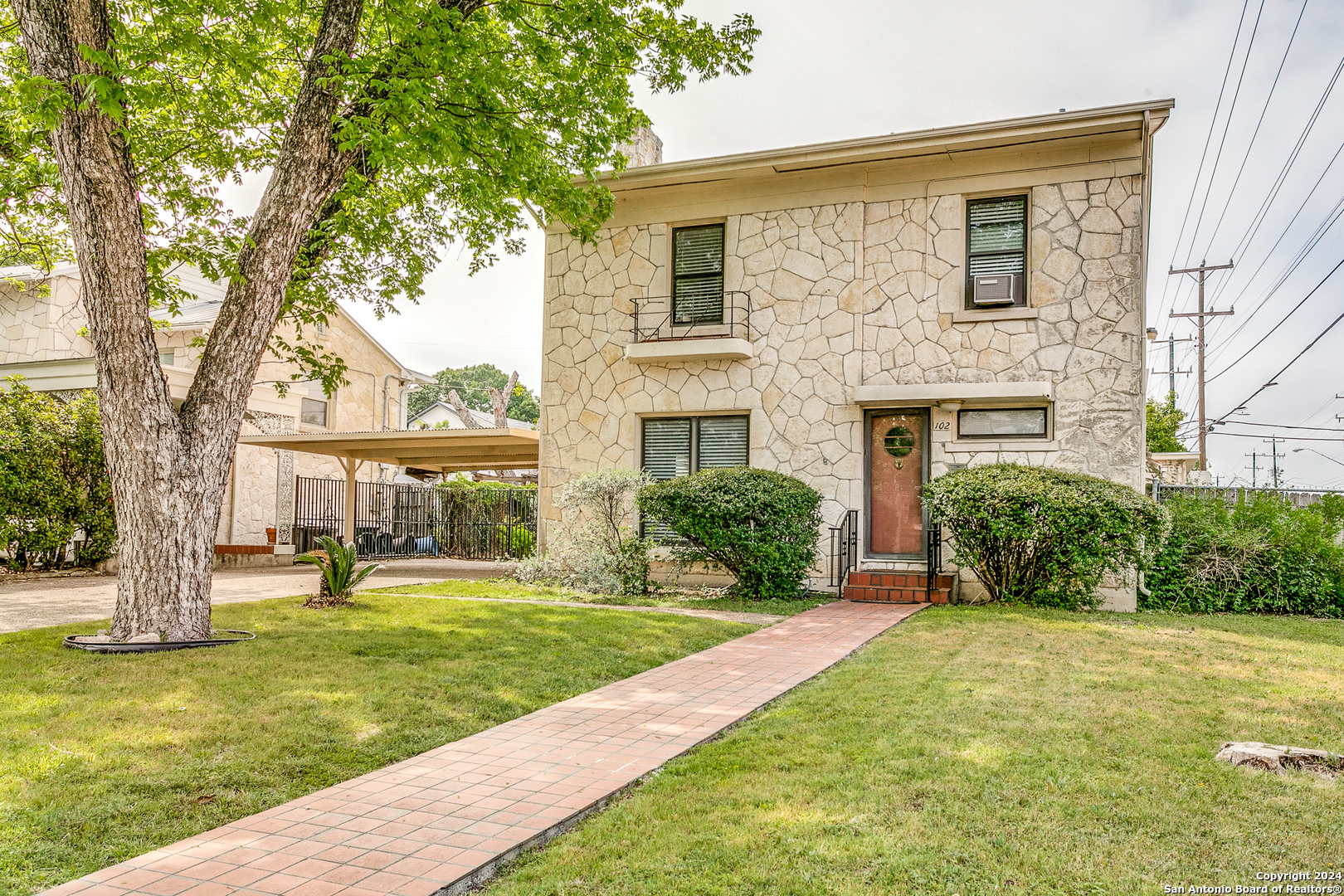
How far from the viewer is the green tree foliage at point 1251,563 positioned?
34.7ft

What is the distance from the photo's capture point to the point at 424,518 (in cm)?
2248

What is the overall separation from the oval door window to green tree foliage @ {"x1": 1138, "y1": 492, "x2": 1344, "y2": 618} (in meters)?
3.40

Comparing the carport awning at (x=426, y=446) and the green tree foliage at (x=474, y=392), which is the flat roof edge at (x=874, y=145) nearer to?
the carport awning at (x=426, y=446)

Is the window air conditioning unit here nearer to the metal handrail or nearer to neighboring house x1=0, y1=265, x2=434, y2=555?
the metal handrail

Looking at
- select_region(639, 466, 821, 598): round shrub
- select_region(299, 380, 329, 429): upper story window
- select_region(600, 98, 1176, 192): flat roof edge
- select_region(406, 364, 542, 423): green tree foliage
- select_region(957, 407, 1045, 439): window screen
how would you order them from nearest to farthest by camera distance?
select_region(639, 466, 821, 598): round shrub < select_region(600, 98, 1176, 192): flat roof edge < select_region(957, 407, 1045, 439): window screen < select_region(299, 380, 329, 429): upper story window < select_region(406, 364, 542, 423): green tree foliage

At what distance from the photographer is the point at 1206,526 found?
441 inches

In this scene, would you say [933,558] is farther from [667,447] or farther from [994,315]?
[667,447]

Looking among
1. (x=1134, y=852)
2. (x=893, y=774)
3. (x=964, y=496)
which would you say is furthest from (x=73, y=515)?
(x=1134, y=852)

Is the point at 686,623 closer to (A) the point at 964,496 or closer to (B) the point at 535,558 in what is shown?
(A) the point at 964,496

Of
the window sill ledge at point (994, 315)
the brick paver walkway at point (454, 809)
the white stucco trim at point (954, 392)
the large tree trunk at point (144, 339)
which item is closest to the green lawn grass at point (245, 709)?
the brick paver walkway at point (454, 809)

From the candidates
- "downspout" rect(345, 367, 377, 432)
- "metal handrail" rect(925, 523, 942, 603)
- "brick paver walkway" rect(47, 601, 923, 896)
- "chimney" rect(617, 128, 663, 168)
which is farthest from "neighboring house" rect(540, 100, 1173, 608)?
"downspout" rect(345, 367, 377, 432)

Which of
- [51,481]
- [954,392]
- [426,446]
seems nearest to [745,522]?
[954,392]

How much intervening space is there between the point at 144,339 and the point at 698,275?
8119 mm

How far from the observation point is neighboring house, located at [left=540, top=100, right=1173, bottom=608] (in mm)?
11539
